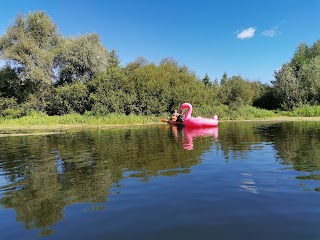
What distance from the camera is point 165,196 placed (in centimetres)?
661

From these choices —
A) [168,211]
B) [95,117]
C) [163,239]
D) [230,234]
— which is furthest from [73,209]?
[95,117]

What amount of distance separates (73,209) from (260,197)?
363cm

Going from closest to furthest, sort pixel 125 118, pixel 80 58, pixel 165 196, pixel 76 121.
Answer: pixel 165 196, pixel 76 121, pixel 125 118, pixel 80 58

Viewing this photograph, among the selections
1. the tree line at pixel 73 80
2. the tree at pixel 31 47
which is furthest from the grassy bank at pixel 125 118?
the tree at pixel 31 47

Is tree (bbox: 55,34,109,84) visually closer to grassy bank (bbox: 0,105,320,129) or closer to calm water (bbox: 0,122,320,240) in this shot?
grassy bank (bbox: 0,105,320,129)

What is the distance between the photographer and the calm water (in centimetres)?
496

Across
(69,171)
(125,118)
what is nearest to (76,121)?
(125,118)

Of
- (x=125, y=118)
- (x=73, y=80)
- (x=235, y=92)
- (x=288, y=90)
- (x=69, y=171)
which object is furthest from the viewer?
(x=235, y=92)

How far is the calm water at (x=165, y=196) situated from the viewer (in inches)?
195

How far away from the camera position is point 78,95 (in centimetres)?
3584

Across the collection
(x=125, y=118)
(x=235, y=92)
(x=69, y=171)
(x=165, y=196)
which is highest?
(x=235, y=92)

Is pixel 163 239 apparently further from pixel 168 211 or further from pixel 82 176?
pixel 82 176

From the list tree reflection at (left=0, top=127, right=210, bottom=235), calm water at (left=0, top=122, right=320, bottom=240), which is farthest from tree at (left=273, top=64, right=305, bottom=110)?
calm water at (left=0, top=122, right=320, bottom=240)

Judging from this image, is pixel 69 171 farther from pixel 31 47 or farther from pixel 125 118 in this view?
pixel 31 47
